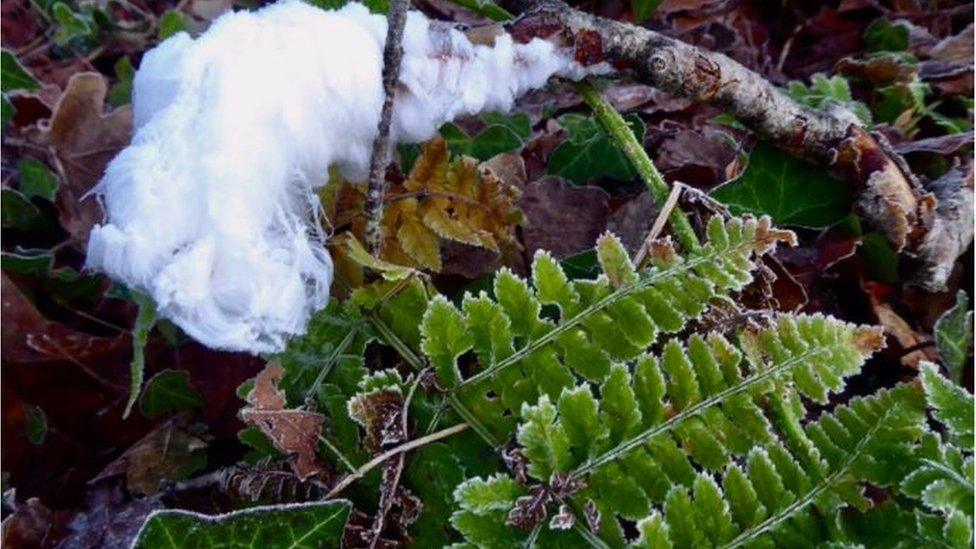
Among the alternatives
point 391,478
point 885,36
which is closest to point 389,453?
point 391,478

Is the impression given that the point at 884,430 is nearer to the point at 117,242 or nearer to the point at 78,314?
the point at 117,242

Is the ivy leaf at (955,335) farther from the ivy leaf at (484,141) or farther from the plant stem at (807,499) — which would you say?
the ivy leaf at (484,141)

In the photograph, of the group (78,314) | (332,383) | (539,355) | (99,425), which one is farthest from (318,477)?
(78,314)

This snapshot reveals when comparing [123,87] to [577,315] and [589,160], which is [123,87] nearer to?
[589,160]

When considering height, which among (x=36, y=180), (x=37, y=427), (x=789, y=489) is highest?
(x=789, y=489)

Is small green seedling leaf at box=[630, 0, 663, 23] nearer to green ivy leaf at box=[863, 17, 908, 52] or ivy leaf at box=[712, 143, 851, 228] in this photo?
ivy leaf at box=[712, 143, 851, 228]

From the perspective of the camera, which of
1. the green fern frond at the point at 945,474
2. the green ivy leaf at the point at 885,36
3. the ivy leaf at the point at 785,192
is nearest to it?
the green fern frond at the point at 945,474

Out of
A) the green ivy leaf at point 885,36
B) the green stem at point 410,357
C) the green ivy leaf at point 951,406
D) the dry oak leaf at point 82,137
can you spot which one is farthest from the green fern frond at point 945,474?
the dry oak leaf at point 82,137
